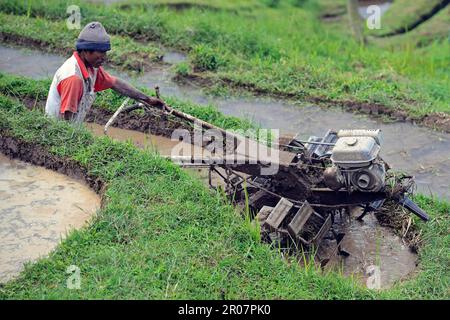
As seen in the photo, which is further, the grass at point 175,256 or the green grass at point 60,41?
the green grass at point 60,41

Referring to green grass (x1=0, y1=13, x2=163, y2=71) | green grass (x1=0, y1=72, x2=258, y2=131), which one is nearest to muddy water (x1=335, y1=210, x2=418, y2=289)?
green grass (x1=0, y1=72, x2=258, y2=131)

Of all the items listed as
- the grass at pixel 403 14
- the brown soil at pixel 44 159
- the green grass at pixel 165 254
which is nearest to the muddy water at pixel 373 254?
the green grass at pixel 165 254

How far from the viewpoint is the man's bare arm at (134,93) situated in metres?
7.67

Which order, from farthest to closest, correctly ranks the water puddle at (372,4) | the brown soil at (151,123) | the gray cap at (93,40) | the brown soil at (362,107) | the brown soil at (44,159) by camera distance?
the water puddle at (372,4)
the brown soil at (362,107)
the brown soil at (151,123)
the brown soil at (44,159)
the gray cap at (93,40)

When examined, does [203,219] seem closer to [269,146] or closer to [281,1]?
[269,146]

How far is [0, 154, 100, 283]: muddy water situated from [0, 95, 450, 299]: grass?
0.28m

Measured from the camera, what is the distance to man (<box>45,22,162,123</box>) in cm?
749

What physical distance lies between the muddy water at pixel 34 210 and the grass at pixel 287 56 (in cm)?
347

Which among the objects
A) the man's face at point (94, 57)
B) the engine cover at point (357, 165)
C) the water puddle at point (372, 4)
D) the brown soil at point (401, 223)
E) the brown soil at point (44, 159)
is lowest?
the water puddle at point (372, 4)

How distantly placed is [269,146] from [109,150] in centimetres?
157

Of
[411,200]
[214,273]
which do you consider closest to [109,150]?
[214,273]

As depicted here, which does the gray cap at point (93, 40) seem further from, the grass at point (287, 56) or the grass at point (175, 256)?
the grass at point (287, 56)

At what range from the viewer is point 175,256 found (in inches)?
247

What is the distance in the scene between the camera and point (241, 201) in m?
7.48
